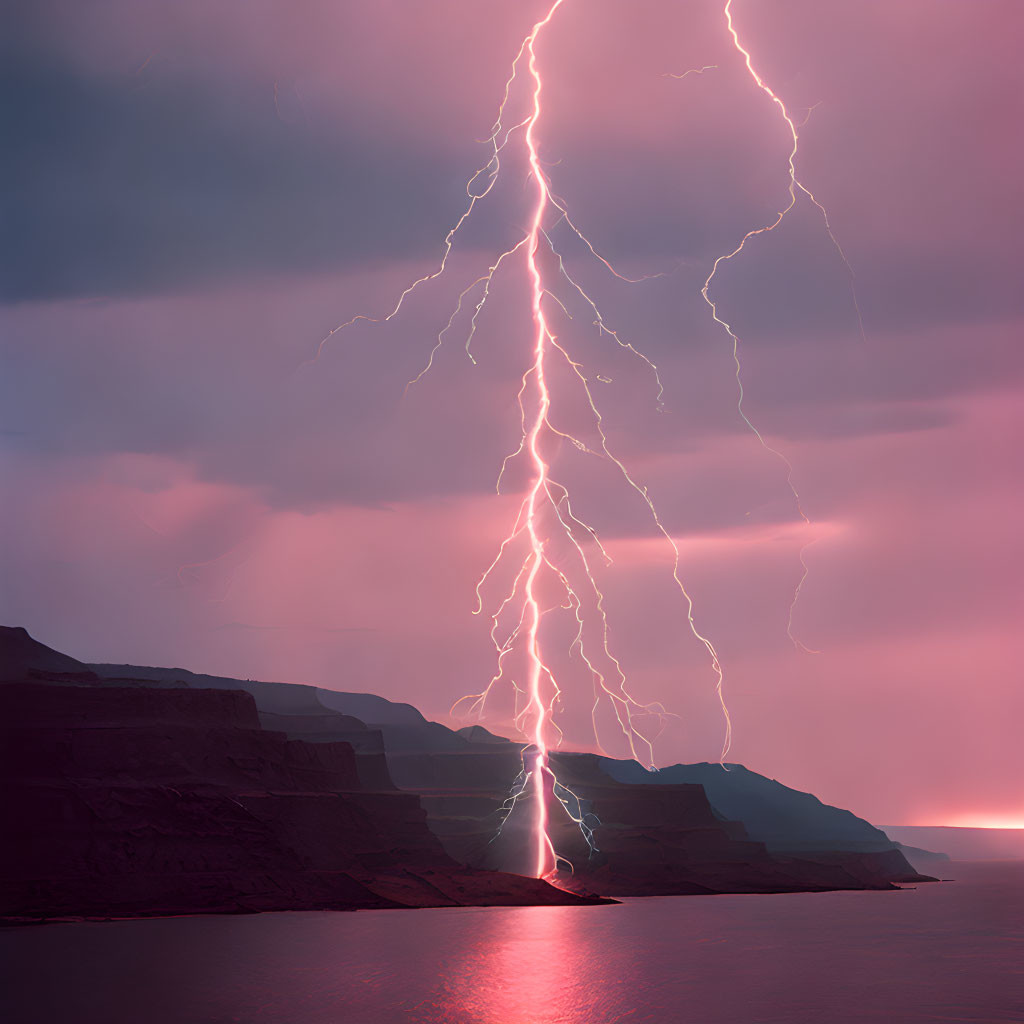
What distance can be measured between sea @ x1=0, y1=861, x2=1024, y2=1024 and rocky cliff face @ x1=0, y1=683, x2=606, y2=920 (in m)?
3.08

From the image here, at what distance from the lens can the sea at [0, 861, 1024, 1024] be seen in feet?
126

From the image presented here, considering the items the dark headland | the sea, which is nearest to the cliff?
the dark headland

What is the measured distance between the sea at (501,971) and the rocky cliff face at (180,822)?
3.08m

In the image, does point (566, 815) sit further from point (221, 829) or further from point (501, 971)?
point (501, 971)

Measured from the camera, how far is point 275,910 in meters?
79.9

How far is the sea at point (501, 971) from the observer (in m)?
38.4

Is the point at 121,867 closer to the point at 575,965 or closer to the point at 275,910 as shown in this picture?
the point at 275,910

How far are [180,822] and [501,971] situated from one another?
34981 millimetres

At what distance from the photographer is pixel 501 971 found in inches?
1957

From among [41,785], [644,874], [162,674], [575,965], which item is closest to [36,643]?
[162,674]

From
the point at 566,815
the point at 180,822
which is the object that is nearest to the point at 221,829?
the point at 180,822

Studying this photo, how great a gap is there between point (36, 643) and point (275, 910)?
5615 cm

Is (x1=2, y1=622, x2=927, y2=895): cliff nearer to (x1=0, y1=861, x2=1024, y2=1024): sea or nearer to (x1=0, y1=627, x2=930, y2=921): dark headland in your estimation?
(x1=0, y1=627, x2=930, y2=921): dark headland

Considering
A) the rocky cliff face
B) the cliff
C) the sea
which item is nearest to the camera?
the sea
